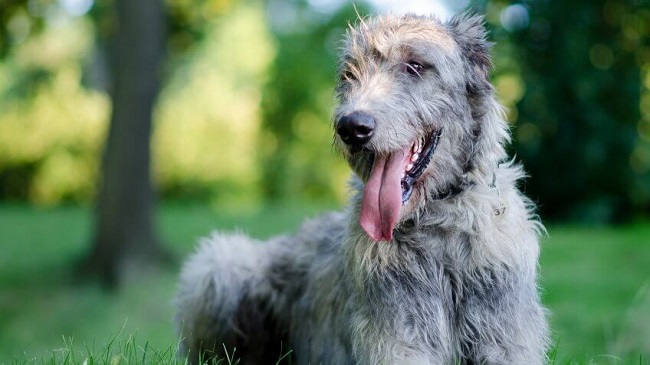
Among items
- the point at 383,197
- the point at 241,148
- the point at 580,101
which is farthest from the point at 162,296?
the point at 241,148

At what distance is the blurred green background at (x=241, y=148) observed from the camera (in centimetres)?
1224

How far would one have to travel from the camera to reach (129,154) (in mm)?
13859

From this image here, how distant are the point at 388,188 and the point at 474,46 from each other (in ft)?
3.15

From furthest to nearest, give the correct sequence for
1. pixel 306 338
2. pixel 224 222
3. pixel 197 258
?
1. pixel 224 222
2. pixel 197 258
3. pixel 306 338

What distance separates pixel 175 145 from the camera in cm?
3150

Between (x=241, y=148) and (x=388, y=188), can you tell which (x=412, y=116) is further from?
(x=241, y=148)

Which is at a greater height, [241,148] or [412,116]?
[412,116]

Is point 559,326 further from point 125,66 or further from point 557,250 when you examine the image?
point 125,66

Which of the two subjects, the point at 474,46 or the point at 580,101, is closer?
the point at 474,46

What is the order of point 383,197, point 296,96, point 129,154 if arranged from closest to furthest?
point 383,197 → point 129,154 → point 296,96

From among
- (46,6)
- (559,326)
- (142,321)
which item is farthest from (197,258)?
(46,6)

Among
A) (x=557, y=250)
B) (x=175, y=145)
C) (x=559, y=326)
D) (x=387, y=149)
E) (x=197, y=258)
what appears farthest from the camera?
(x=175, y=145)

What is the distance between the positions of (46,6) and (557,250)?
10.1 metres

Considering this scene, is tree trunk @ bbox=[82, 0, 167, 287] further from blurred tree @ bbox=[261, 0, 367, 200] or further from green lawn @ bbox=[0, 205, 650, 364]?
blurred tree @ bbox=[261, 0, 367, 200]
